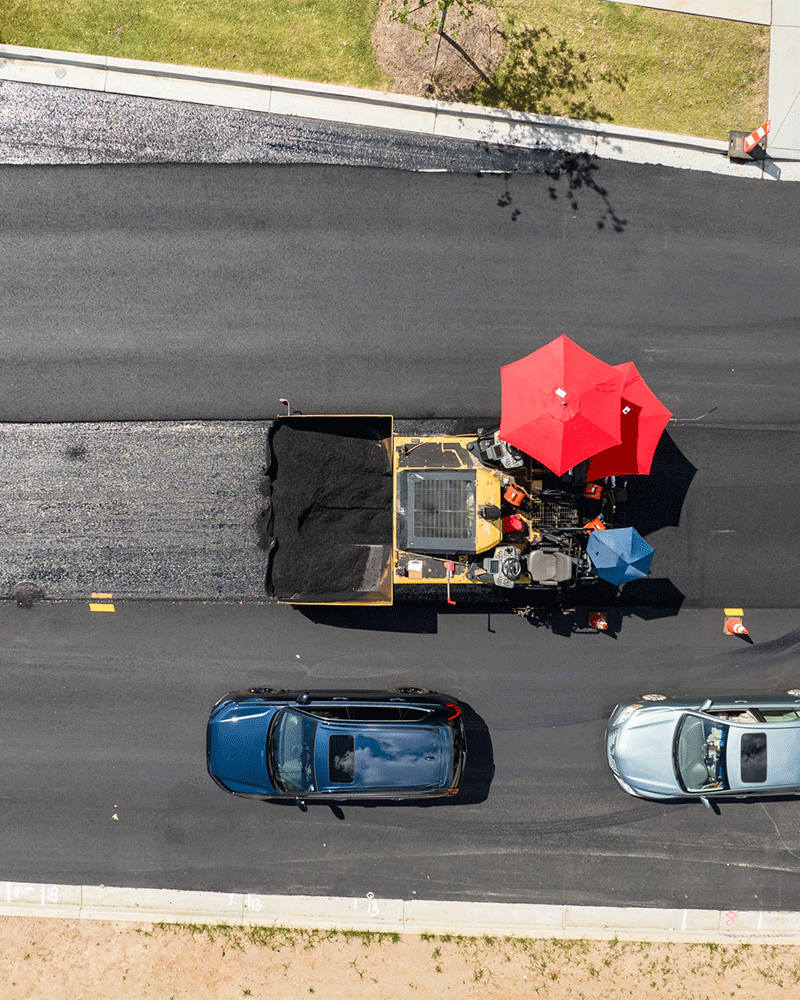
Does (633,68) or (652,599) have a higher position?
(633,68)

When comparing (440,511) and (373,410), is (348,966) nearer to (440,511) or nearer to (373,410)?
(440,511)

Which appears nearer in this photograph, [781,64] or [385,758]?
[385,758]

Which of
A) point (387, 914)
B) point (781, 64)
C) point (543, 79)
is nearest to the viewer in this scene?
point (387, 914)

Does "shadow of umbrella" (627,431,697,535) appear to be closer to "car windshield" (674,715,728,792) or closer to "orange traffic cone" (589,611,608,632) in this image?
"orange traffic cone" (589,611,608,632)

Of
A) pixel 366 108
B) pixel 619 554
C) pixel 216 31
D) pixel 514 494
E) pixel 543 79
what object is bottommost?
pixel 619 554

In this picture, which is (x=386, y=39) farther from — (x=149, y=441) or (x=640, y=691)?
(x=640, y=691)

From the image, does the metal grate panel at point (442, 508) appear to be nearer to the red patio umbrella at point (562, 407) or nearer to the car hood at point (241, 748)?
the red patio umbrella at point (562, 407)

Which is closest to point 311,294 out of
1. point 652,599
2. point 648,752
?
point 652,599

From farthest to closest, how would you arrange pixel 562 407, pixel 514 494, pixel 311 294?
pixel 311 294, pixel 514 494, pixel 562 407

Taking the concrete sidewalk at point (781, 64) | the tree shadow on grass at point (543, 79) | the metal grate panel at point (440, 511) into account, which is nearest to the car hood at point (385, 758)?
the metal grate panel at point (440, 511)
